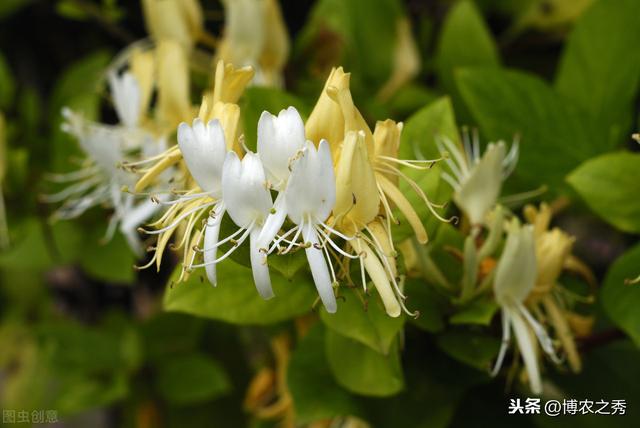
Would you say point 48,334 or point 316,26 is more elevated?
point 316,26

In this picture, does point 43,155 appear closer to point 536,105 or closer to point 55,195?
point 55,195

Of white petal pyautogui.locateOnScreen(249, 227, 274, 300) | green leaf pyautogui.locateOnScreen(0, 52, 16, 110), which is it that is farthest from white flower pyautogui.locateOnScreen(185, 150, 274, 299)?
green leaf pyautogui.locateOnScreen(0, 52, 16, 110)

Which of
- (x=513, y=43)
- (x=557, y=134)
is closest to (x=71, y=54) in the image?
(x=513, y=43)

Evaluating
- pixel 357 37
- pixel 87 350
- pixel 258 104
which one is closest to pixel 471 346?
pixel 258 104

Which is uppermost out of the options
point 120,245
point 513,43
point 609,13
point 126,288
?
point 609,13

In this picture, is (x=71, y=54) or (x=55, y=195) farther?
(x=71, y=54)

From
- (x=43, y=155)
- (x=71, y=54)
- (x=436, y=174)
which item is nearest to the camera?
(x=436, y=174)

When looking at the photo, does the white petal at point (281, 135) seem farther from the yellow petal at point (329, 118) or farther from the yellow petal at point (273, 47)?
the yellow petal at point (273, 47)

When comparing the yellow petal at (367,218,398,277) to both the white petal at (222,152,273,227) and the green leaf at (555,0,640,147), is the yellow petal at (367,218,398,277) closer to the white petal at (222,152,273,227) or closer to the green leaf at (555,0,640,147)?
the white petal at (222,152,273,227)
